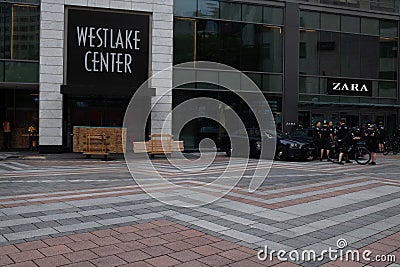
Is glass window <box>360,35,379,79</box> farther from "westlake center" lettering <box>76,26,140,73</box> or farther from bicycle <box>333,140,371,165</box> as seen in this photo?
"westlake center" lettering <box>76,26,140,73</box>

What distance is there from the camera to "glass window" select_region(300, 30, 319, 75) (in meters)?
25.8

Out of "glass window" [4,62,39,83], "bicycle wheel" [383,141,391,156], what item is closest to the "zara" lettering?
"bicycle wheel" [383,141,391,156]

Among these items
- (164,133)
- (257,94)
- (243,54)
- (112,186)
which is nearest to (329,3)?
(243,54)

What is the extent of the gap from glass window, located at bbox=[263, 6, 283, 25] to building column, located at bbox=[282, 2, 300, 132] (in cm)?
43

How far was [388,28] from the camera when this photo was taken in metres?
28.3

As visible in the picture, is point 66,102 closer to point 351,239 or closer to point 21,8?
point 21,8

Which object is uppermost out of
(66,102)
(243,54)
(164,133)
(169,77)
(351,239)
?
(243,54)

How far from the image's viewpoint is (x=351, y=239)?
5.73 metres

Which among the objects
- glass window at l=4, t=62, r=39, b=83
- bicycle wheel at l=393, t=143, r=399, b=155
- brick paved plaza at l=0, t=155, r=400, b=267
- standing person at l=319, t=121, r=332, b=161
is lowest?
brick paved plaza at l=0, t=155, r=400, b=267

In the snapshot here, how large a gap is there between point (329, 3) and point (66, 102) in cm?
1699

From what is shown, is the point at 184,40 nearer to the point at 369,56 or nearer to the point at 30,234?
the point at 369,56

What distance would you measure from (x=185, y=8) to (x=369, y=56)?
13002mm

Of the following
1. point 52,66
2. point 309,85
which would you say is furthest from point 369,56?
point 52,66

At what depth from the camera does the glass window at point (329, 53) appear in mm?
26250
